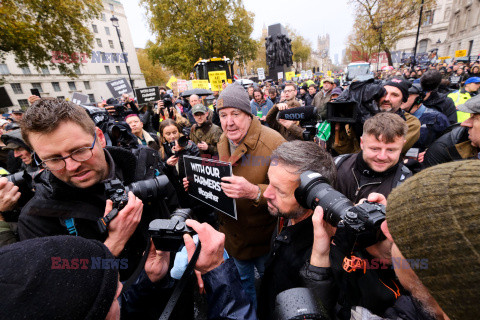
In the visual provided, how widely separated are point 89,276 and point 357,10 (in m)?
26.3

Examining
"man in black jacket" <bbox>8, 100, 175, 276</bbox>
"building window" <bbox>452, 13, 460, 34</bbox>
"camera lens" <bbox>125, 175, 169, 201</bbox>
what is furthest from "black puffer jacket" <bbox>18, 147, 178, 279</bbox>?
"building window" <bbox>452, 13, 460, 34</bbox>

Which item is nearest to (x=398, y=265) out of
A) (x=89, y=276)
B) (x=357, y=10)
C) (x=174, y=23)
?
(x=89, y=276)

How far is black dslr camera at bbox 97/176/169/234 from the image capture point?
120cm

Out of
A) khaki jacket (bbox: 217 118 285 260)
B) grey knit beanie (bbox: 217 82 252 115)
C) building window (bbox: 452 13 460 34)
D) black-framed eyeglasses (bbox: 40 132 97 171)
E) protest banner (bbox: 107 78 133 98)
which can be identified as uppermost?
building window (bbox: 452 13 460 34)

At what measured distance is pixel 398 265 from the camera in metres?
0.81

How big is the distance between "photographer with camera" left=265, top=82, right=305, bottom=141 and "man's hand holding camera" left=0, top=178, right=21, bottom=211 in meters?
2.95

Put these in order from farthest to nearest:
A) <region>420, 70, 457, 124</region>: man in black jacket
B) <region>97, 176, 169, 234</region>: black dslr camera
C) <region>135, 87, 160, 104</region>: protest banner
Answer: <region>135, 87, 160, 104</region>: protest banner
<region>420, 70, 457, 124</region>: man in black jacket
<region>97, 176, 169, 234</region>: black dslr camera

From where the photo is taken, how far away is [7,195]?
1679 mm

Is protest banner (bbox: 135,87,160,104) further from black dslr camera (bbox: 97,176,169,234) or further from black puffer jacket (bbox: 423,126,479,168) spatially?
black puffer jacket (bbox: 423,126,479,168)

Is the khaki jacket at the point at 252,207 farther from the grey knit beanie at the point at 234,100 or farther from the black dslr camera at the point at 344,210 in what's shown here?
the black dslr camera at the point at 344,210

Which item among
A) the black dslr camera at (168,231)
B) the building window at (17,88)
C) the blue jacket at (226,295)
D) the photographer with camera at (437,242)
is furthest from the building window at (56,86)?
the photographer with camera at (437,242)

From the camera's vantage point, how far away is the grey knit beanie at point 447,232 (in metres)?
0.58

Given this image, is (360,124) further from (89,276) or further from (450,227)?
(89,276)

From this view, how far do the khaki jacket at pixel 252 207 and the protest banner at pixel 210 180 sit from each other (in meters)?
0.23
